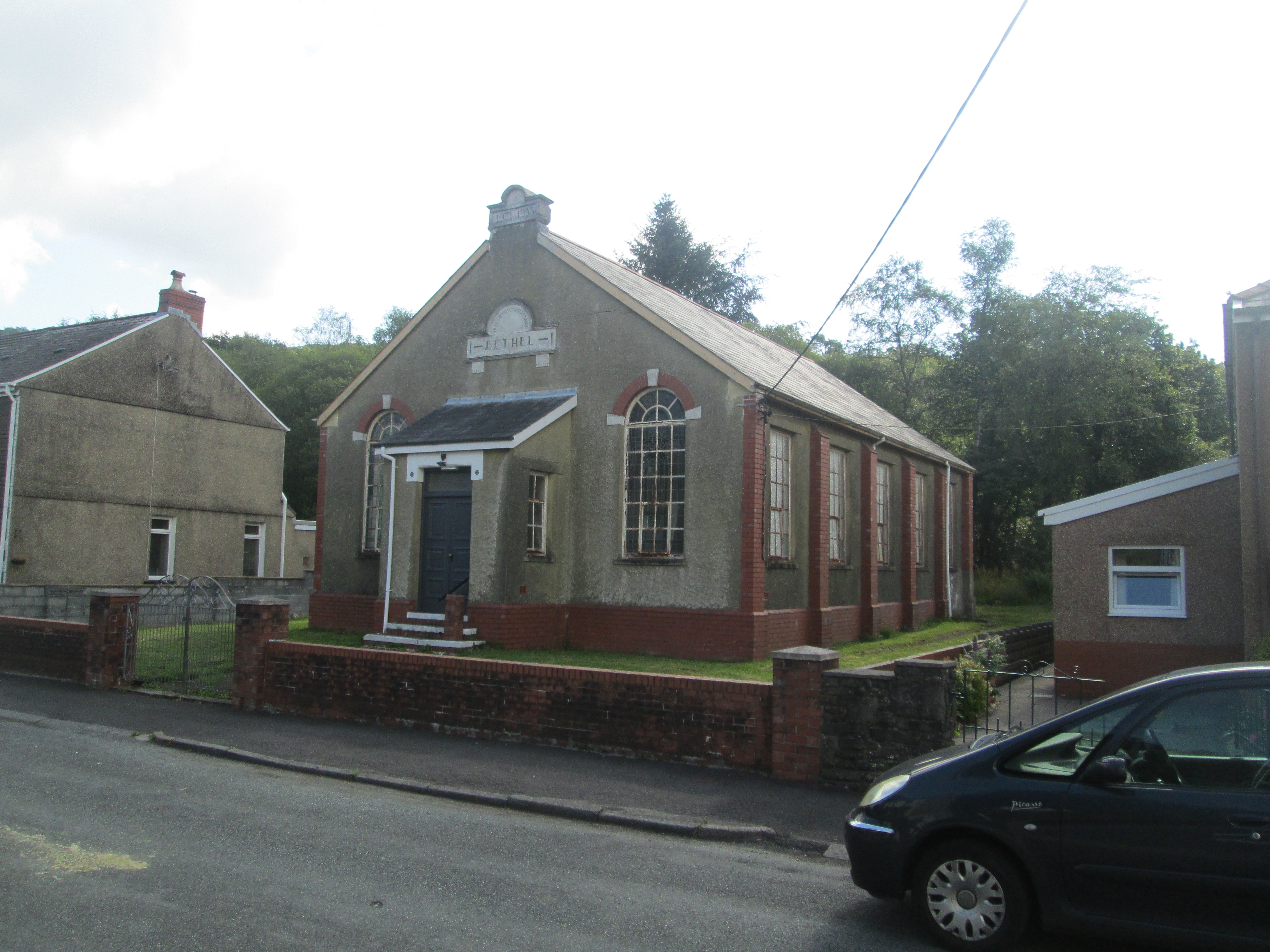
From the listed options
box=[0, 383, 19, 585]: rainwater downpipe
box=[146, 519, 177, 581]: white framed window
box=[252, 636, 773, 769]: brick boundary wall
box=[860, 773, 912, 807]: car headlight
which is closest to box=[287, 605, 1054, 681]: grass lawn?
box=[252, 636, 773, 769]: brick boundary wall

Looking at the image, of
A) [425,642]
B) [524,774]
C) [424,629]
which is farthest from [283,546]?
[524,774]

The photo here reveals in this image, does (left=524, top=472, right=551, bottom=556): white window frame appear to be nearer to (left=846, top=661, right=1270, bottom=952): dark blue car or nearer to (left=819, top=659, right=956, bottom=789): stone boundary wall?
(left=819, top=659, right=956, bottom=789): stone boundary wall

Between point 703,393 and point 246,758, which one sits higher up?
point 703,393

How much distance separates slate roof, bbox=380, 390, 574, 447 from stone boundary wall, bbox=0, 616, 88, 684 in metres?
5.91

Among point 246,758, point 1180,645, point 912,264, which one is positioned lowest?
point 246,758

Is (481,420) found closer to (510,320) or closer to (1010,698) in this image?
(510,320)

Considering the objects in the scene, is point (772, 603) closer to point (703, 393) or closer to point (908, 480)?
point (703, 393)

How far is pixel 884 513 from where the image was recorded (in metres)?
22.5

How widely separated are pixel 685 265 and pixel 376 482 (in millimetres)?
31618

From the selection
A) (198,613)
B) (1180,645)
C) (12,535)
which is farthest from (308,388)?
(1180,645)

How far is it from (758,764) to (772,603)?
7239 mm

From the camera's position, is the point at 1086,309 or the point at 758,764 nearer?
the point at 758,764

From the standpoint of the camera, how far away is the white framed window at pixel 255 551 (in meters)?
31.1

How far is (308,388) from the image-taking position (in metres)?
55.1
